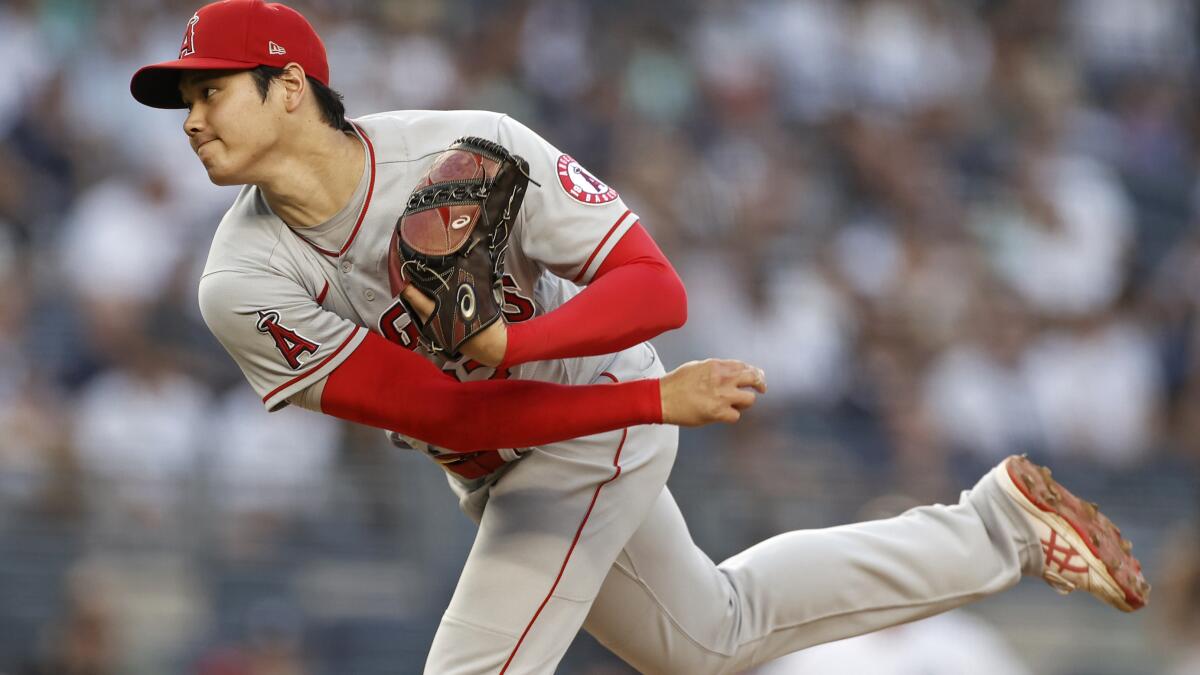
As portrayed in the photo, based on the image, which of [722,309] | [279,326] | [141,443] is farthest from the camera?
[722,309]

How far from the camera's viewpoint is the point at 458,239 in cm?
270

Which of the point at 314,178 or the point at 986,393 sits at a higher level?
the point at 314,178

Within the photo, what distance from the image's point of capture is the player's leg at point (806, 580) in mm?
3373

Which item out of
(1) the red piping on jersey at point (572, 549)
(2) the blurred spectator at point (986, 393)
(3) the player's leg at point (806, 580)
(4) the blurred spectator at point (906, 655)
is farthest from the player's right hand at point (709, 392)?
(2) the blurred spectator at point (986, 393)

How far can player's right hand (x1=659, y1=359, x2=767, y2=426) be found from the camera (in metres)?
2.84

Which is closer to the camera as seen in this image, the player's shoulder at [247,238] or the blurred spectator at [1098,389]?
the player's shoulder at [247,238]

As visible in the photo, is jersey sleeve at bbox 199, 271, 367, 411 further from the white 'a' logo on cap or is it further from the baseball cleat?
the baseball cleat

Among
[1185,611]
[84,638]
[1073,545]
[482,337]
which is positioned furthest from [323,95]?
[84,638]

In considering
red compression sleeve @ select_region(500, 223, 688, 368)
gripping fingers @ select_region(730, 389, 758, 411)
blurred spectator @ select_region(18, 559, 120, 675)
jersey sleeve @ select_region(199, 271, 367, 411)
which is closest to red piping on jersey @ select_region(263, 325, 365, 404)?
jersey sleeve @ select_region(199, 271, 367, 411)

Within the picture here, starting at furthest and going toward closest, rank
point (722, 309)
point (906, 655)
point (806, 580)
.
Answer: point (722, 309) < point (906, 655) < point (806, 580)

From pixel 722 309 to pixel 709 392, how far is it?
4.56 meters

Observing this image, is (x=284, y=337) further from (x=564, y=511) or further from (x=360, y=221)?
(x=564, y=511)

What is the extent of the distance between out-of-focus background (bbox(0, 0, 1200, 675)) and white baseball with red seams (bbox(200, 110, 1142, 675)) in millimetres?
1136

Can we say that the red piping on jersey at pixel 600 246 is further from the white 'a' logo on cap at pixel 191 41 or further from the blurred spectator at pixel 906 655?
the blurred spectator at pixel 906 655
